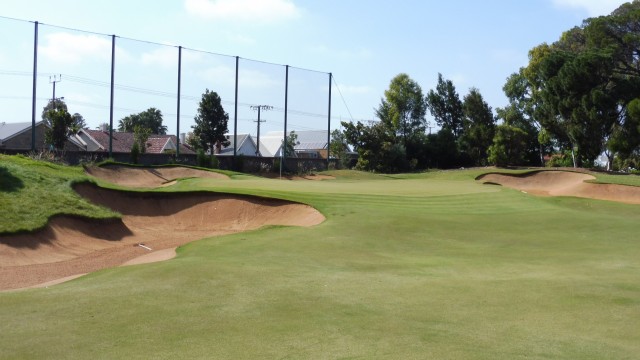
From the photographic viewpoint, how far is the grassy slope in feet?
23.8

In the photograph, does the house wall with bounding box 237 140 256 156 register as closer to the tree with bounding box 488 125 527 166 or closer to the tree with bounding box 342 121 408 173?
the tree with bounding box 342 121 408 173

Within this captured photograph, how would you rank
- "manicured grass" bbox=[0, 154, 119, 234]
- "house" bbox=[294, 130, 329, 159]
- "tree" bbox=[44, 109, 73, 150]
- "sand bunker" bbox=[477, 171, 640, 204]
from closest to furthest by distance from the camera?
1. "manicured grass" bbox=[0, 154, 119, 234]
2. "sand bunker" bbox=[477, 171, 640, 204]
3. "tree" bbox=[44, 109, 73, 150]
4. "house" bbox=[294, 130, 329, 159]

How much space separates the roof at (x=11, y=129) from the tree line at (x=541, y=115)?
A: 1282 inches

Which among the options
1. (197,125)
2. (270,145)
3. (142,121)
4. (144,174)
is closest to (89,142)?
(197,125)

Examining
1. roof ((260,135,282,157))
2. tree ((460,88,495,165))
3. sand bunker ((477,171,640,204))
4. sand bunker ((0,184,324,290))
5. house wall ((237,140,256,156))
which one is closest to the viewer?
sand bunker ((0,184,324,290))

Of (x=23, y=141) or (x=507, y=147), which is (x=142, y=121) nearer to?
(x=23, y=141)

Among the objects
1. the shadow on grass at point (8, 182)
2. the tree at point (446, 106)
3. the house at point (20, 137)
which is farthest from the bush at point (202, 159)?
the tree at point (446, 106)

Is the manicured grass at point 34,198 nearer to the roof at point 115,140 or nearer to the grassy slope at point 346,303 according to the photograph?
the grassy slope at point 346,303

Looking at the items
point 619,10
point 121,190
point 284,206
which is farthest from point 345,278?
point 619,10

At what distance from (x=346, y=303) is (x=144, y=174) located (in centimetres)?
3086

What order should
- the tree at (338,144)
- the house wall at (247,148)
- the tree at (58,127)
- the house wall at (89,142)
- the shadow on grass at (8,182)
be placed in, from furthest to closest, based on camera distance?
the house wall at (247,148), the house wall at (89,142), the tree at (338,144), the tree at (58,127), the shadow on grass at (8,182)

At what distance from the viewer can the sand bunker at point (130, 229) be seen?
55.8 feet

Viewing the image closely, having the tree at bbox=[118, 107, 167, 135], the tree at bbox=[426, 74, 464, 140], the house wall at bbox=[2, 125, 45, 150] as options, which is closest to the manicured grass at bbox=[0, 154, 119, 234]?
the house wall at bbox=[2, 125, 45, 150]

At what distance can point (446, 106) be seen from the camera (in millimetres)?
79438
